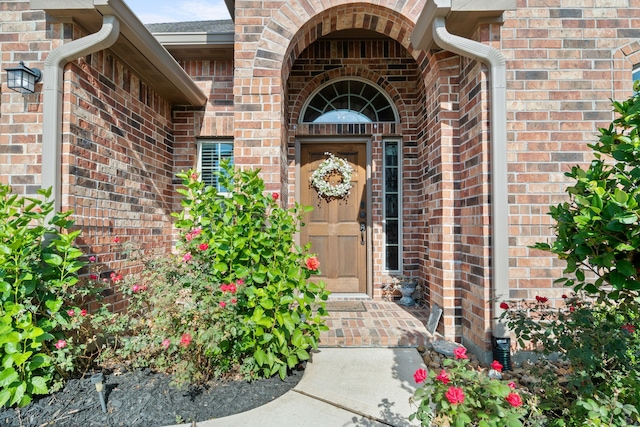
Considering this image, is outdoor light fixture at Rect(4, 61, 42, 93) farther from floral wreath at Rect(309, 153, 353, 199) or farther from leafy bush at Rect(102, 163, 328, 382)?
floral wreath at Rect(309, 153, 353, 199)

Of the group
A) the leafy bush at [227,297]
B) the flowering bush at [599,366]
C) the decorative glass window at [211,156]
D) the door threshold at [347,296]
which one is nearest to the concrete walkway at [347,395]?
the leafy bush at [227,297]

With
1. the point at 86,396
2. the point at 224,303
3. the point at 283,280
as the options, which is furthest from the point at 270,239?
the point at 86,396

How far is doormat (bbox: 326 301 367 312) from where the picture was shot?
3.75m

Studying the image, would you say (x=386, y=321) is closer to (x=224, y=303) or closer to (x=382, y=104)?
(x=224, y=303)

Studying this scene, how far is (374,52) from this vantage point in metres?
4.32

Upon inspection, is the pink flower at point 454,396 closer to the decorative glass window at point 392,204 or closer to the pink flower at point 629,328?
the pink flower at point 629,328

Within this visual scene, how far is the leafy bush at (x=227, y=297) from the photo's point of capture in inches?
83.5

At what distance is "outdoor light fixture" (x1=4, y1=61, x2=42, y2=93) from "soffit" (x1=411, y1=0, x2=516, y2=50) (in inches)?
123

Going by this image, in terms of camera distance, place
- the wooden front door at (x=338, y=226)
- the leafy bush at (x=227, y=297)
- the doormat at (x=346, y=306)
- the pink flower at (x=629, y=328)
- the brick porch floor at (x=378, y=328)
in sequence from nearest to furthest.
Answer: the pink flower at (x=629, y=328) < the leafy bush at (x=227, y=297) < the brick porch floor at (x=378, y=328) < the doormat at (x=346, y=306) < the wooden front door at (x=338, y=226)

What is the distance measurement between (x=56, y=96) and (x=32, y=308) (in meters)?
1.56

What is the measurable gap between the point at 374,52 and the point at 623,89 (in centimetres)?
266

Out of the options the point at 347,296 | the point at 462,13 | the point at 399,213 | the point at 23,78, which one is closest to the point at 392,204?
the point at 399,213

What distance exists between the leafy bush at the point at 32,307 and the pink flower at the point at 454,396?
2218 mm

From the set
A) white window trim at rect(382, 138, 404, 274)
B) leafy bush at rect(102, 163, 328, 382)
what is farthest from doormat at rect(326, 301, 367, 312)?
leafy bush at rect(102, 163, 328, 382)
